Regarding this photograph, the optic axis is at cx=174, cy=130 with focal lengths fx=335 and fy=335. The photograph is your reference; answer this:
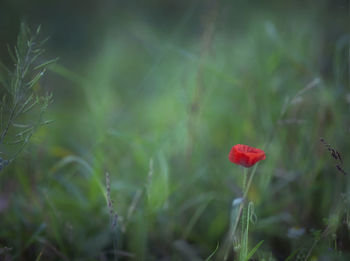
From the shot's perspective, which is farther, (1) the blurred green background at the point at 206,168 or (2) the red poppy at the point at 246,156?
(1) the blurred green background at the point at 206,168

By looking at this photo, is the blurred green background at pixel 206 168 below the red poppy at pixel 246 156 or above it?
below

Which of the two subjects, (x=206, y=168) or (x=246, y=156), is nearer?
(x=246, y=156)

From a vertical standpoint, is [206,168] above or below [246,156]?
below

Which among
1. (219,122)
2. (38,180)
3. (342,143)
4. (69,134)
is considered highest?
A: (342,143)

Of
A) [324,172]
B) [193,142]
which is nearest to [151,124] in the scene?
[193,142]

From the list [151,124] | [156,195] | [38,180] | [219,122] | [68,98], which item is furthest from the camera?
[68,98]

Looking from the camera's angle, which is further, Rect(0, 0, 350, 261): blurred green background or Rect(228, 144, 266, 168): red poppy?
Rect(0, 0, 350, 261): blurred green background

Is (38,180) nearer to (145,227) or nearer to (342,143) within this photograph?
(145,227)

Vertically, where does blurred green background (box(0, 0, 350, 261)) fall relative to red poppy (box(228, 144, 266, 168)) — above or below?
below
